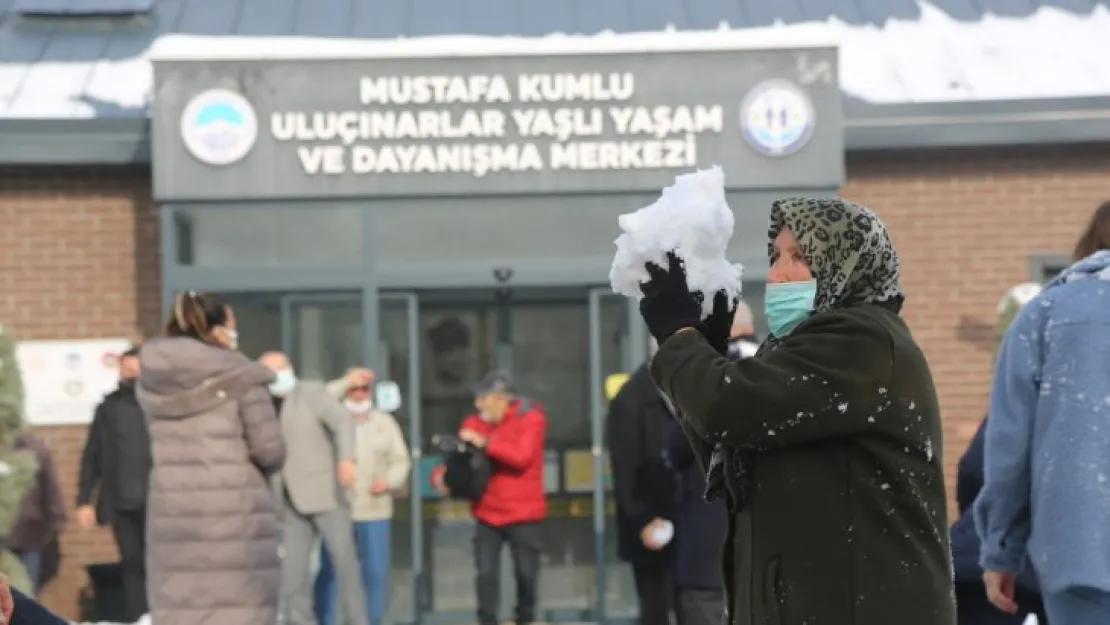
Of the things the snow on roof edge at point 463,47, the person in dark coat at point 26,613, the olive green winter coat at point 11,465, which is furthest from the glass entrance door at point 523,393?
the person in dark coat at point 26,613

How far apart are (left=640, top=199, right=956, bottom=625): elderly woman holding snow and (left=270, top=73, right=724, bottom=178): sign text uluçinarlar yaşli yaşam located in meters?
8.08

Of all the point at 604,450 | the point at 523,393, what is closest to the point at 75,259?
the point at 523,393

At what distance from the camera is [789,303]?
2996 mm

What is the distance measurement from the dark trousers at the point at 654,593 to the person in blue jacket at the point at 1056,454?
261 cm

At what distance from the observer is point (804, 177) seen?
11.0 metres

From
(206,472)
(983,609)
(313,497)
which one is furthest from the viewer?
(313,497)

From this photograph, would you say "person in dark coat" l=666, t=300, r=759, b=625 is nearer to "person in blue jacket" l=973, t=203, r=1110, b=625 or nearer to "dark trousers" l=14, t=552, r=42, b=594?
"person in blue jacket" l=973, t=203, r=1110, b=625

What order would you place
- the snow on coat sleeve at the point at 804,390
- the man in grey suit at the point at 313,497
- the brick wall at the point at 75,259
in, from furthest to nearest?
the brick wall at the point at 75,259 < the man in grey suit at the point at 313,497 < the snow on coat sleeve at the point at 804,390

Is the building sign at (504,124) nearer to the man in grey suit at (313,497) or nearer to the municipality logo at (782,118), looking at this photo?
the municipality logo at (782,118)

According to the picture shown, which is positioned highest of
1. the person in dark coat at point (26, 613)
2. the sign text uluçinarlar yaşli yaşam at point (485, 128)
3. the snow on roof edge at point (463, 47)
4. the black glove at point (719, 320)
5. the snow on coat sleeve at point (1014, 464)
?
the snow on roof edge at point (463, 47)

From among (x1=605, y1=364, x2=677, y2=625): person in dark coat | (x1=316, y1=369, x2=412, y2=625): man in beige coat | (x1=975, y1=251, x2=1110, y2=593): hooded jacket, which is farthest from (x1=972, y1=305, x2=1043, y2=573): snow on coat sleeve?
(x1=316, y1=369, x2=412, y2=625): man in beige coat

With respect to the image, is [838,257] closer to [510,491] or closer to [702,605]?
[702,605]

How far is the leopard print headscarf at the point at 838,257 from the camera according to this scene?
2.94 meters

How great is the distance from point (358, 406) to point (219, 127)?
7.32 feet
